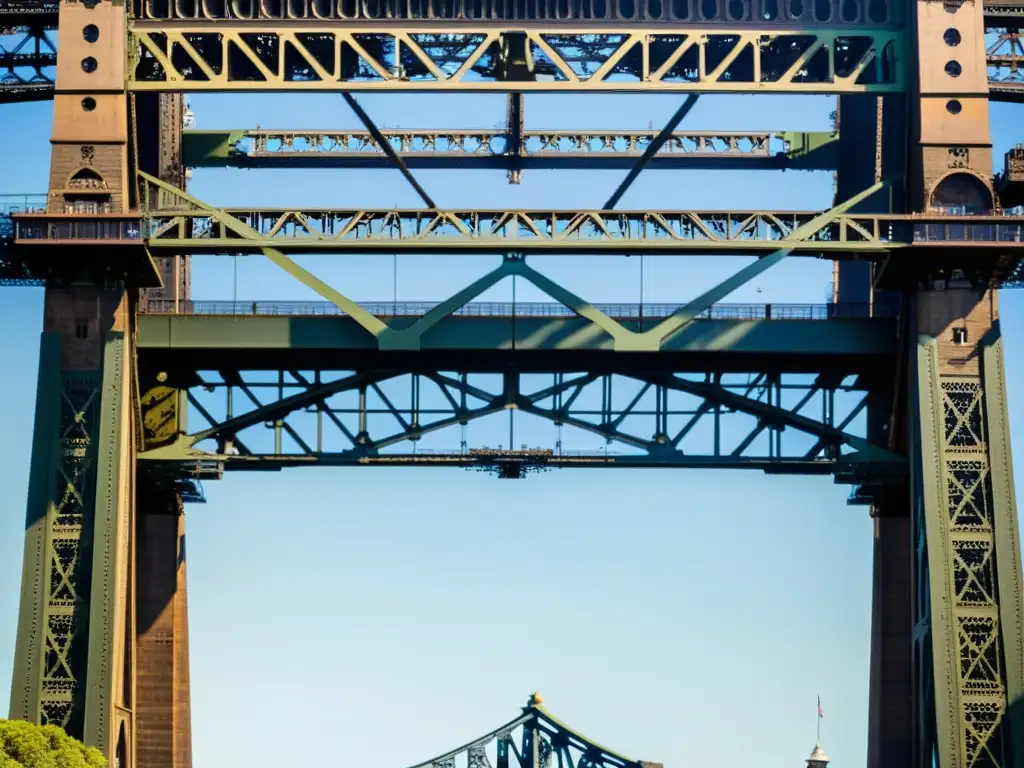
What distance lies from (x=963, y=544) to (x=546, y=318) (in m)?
10.6

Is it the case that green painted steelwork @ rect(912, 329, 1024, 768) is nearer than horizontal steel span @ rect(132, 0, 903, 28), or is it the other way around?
green painted steelwork @ rect(912, 329, 1024, 768)

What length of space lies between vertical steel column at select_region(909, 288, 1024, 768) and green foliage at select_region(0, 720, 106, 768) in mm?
17260

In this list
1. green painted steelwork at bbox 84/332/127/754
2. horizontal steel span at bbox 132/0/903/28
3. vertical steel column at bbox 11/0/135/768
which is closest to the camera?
green painted steelwork at bbox 84/332/127/754

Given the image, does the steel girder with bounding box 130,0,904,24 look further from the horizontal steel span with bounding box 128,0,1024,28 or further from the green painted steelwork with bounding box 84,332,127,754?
the green painted steelwork with bounding box 84,332,127,754

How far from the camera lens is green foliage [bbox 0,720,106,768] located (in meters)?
64.2

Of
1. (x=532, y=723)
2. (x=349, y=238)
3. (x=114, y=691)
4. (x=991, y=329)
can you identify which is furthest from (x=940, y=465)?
(x=532, y=723)

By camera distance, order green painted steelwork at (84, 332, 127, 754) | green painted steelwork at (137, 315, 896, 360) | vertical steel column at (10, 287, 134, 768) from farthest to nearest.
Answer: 1. green painted steelwork at (137, 315, 896, 360)
2. vertical steel column at (10, 287, 134, 768)
3. green painted steelwork at (84, 332, 127, 754)

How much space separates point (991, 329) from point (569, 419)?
984 centimetres

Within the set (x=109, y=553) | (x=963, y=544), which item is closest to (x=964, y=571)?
(x=963, y=544)

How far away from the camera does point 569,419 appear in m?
72.2

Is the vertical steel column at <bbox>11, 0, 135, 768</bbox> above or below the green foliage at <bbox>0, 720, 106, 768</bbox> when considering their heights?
above

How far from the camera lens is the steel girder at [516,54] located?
69.2 metres

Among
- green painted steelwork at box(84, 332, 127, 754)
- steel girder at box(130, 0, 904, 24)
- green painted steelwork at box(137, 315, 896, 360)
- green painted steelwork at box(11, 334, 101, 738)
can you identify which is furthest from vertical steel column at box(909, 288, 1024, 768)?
green painted steelwork at box(11, 334, 101, 738)

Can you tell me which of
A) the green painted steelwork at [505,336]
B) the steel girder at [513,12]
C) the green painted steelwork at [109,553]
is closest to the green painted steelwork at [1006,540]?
the green painted steelwork at [505,336]
